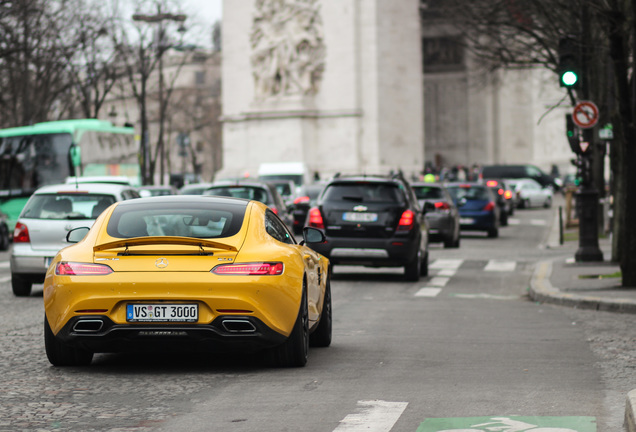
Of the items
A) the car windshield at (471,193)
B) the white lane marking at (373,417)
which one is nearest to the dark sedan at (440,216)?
the car windshield at (471,193)

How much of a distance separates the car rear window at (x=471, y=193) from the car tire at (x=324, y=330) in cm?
2600

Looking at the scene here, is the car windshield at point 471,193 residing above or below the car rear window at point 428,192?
below

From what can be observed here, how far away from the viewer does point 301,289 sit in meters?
10.0

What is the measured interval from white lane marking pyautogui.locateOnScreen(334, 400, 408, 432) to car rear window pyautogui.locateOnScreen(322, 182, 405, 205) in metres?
12.2

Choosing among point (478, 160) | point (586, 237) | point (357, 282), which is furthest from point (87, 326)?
point (478, 160)

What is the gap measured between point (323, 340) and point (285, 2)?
146 feet

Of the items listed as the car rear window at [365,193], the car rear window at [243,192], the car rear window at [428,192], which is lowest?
the car rear window at [428,192]

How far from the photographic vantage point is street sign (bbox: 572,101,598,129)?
22.0 metres

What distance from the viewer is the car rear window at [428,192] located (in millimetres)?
32281

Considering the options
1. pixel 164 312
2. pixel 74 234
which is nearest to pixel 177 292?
pixel 164 312

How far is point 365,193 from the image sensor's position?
68.2ft

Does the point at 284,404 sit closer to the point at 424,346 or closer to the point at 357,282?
the point at 424,346

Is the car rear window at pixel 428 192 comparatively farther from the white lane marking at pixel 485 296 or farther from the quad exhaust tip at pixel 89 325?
the quad exhaust tip at pixel 89 325

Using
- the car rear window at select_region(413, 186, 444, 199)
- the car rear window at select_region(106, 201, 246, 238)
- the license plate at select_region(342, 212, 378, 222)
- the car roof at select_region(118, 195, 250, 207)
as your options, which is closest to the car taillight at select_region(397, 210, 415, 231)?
the license plate at select_region(342, 212, 378, 222)
